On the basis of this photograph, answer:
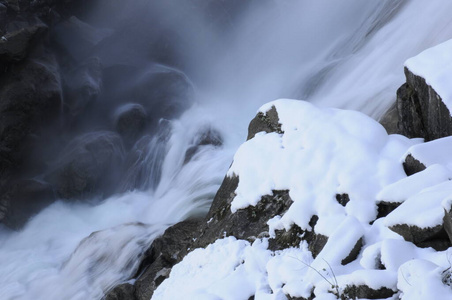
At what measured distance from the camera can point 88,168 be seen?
40.3 feet

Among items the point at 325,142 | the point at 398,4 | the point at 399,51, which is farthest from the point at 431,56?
the point at 398,4

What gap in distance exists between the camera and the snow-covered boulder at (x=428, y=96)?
459cm

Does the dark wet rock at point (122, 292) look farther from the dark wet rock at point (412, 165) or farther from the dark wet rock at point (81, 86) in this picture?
the dark wet rock at point (81, 86)

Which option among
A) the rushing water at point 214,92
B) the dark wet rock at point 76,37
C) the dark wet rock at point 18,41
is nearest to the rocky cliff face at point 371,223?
the rushing water at point 214,92

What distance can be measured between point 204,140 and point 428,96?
24.3 feet

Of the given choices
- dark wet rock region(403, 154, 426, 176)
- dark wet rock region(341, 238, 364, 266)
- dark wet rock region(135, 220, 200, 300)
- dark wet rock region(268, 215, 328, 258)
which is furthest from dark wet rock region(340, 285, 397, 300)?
dark wet rock region(135, 220, 200, 300)

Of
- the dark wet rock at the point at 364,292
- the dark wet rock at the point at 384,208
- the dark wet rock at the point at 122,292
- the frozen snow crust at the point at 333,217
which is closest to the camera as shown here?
the dark wet rock at the point at 364,292

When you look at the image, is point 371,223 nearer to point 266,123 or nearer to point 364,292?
point 364,292

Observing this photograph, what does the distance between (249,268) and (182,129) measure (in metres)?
8.62

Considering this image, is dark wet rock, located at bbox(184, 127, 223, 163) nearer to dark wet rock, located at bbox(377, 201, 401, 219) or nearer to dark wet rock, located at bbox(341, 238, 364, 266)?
dark wet rock, located at bbox(377, 201, 401, 219)

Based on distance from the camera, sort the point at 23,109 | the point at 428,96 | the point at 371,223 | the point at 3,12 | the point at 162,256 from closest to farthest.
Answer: the point at 371,223 → the point at 428,96 → the point at 162,256 → the point at 23,109 → the point at 3,12

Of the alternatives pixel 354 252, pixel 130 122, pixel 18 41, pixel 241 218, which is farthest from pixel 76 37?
pixel 354 252

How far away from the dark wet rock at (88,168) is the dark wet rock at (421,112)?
8.33 meters

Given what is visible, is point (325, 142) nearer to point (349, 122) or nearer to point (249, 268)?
point (349, 122)
